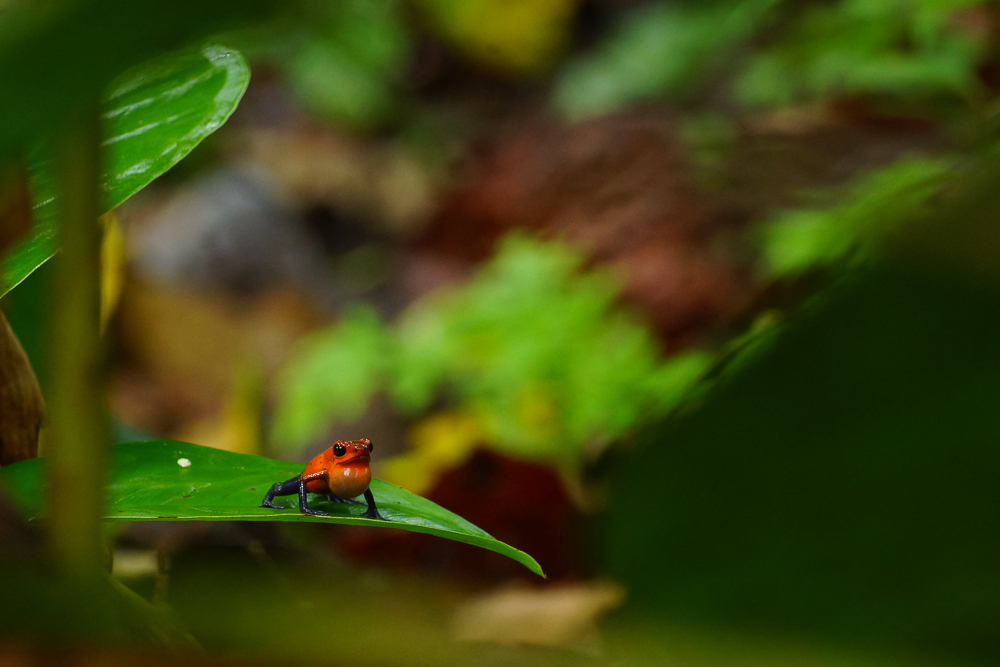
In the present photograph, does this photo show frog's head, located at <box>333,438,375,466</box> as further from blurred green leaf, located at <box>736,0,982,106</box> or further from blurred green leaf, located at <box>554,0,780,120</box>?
blurred green leaf, located at <box>554,0,780,120</box>

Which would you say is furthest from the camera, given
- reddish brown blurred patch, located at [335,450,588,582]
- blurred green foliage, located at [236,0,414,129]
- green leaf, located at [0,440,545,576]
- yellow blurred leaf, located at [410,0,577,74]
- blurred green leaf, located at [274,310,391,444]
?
yellow blurred leaf, located at [410,0,577,74]

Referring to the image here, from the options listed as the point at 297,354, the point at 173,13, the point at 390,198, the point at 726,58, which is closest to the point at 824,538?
the point at 173,13

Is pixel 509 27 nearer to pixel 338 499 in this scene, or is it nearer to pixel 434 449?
pixel 434 449

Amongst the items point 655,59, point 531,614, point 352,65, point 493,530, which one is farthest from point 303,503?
point 352,65

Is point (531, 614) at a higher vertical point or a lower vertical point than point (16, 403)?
lower

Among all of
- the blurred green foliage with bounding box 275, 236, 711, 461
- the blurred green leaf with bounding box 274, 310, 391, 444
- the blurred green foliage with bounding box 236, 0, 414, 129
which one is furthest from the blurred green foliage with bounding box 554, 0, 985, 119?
the blurred green leaf with bounding box 274, 310, 391, 444

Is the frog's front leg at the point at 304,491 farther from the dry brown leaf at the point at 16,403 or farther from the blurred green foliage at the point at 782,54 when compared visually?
the blurred green foliage at the point at 782,54

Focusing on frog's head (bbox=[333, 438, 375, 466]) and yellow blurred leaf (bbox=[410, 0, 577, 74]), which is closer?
frog's head (bbox=[333, 438, 375, 466])
